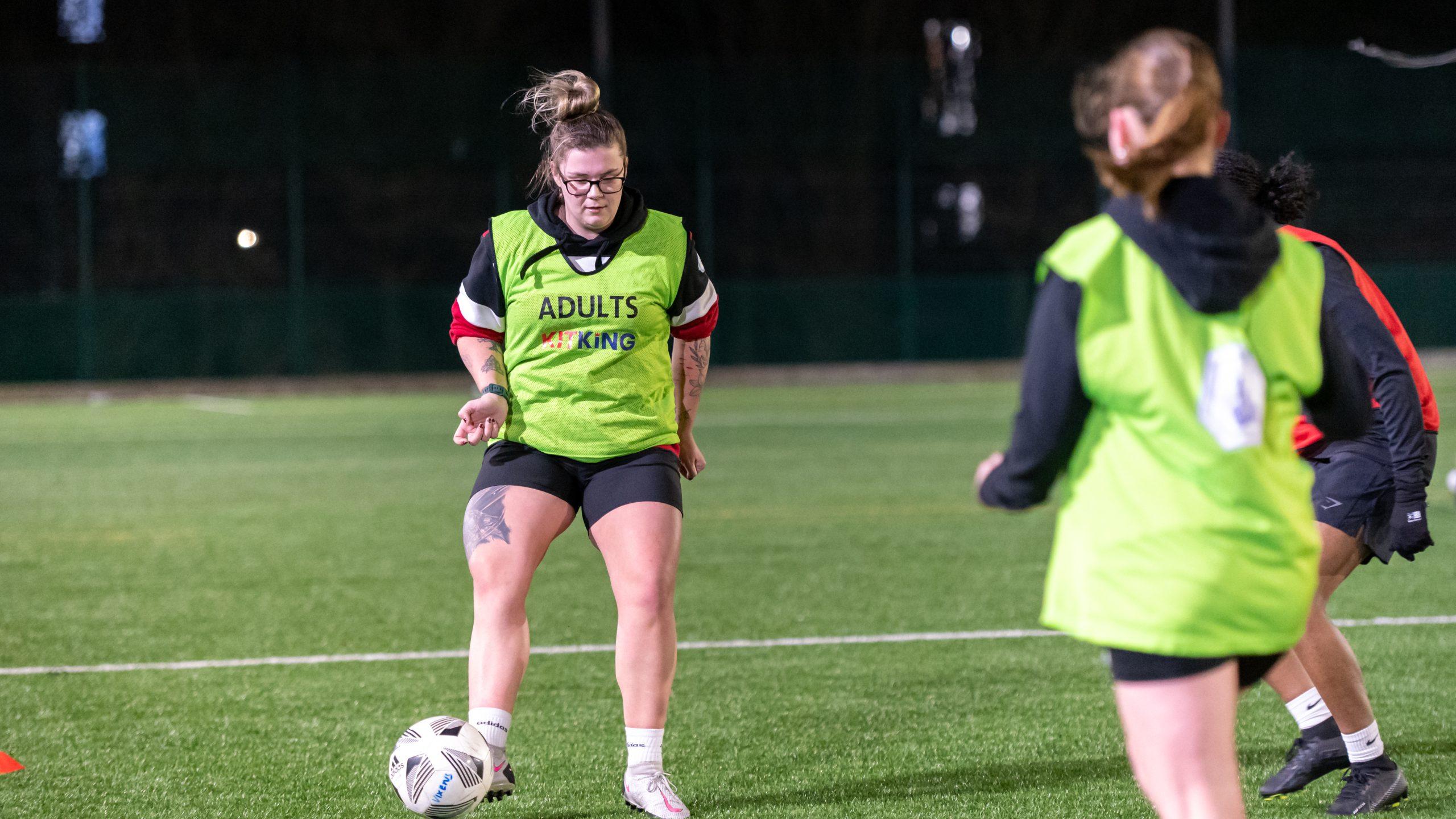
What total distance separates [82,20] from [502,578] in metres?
36.5

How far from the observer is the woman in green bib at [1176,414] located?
2359 mm

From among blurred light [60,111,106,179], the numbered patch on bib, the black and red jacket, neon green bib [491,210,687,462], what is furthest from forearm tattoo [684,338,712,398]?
blurred light [60,111,106,179]

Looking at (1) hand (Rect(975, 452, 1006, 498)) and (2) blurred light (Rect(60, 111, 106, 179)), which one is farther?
(2) blurred light (Rect(60, 111, 106, 179))

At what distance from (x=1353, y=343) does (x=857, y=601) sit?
13.8 feet

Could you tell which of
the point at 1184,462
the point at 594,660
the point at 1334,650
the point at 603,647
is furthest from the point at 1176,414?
the point at 603,647

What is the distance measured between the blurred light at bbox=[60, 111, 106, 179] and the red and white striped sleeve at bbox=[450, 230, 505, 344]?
2761 cm

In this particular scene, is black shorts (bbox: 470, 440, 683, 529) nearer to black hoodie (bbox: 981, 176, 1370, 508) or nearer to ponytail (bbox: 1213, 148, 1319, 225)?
ponytail (bbox: 1213, 148, 1319, 225)

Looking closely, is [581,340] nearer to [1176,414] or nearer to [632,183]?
[1176,414]

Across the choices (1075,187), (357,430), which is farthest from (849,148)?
(357,430)

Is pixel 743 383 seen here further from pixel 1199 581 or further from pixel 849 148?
pixel 1199 581

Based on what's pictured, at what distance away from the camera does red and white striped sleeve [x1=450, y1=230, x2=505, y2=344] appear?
4.18m

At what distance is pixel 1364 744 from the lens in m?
4.05

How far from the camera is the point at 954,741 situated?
195 inches

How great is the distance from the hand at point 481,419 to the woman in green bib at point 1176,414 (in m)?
1.84
